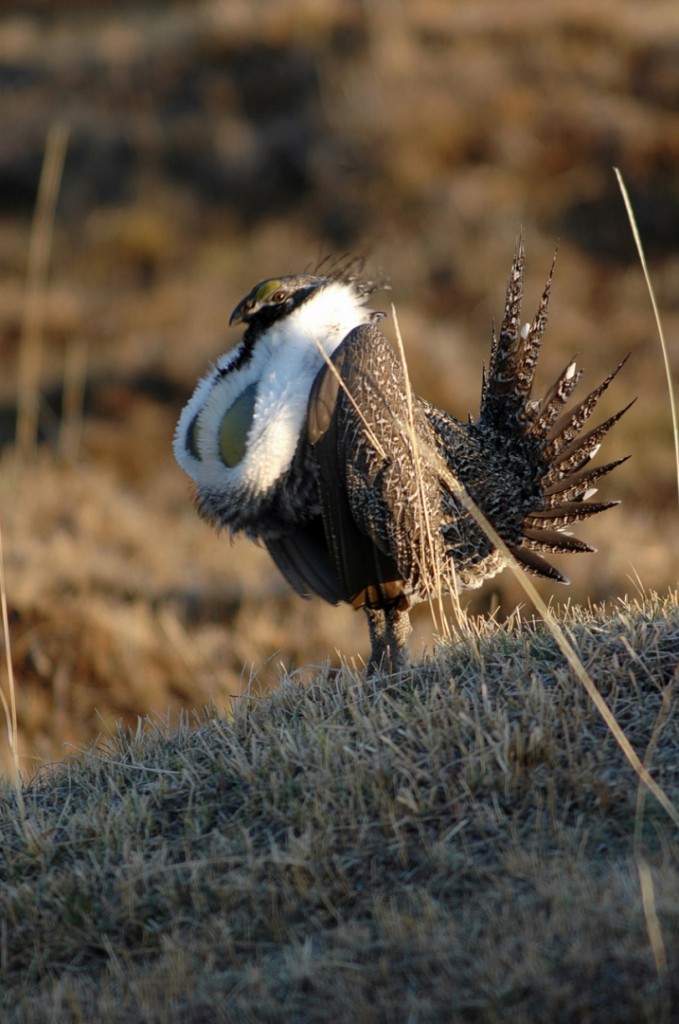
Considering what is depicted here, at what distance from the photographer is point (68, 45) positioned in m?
17.4

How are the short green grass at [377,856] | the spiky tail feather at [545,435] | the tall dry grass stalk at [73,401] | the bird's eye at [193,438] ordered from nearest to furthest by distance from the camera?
1. the short green grass at [377,856]
2. the bird's eye at [193,438]
3. the spiky tail feather at [545,435]
4. the tall dry grass stalk at [73,401]

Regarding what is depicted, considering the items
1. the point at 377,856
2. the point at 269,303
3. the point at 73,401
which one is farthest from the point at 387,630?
the point at 73,401

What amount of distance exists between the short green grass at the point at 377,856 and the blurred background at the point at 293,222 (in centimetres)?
415

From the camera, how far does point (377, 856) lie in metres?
2.52

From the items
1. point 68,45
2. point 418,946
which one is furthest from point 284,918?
point 68,45

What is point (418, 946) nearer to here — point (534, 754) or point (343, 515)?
point (534, 754)

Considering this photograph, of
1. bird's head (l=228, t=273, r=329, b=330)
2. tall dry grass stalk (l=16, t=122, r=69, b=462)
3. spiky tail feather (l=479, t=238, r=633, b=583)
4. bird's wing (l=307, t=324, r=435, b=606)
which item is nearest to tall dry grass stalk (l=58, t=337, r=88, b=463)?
tall dry grass stalk (l=16, t=122, r=69, b=462)

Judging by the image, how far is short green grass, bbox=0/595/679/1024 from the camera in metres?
2.09

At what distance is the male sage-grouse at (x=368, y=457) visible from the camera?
350 centimetres

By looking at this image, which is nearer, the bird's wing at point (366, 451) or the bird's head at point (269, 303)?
the bird's wing at point (366, 451)

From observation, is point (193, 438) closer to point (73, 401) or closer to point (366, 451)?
point (366, 451)

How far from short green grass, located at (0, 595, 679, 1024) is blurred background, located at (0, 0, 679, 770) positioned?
415cm

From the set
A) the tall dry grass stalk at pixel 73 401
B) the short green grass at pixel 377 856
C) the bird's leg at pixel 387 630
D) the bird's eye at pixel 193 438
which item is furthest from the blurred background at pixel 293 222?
the short green grass at pixel 377 856

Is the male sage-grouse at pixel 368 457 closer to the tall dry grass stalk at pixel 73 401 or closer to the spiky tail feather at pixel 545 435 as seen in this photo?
the spiky tail feather at pixel 545 435
